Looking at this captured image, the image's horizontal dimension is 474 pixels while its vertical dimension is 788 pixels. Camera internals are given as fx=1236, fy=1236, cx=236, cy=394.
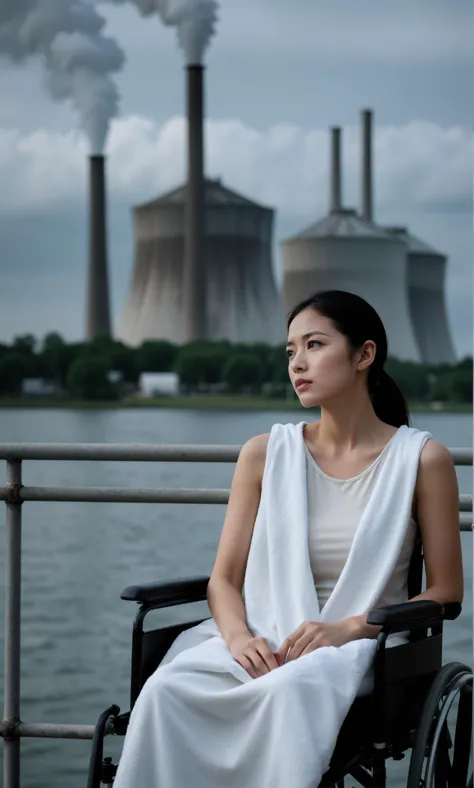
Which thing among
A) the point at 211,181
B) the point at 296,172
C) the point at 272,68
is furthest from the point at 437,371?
the point at 272,68

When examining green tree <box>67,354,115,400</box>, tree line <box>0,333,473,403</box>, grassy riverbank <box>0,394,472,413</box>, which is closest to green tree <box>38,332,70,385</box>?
tree line <box>0,333,473,403</box>

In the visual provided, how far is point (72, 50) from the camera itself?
49.5 meters

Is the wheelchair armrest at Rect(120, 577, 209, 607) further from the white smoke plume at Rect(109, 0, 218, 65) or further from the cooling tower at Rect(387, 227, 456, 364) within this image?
the white smoke plume at Rect(109, 0, 218, 65)

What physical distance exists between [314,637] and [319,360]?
418 millimetres

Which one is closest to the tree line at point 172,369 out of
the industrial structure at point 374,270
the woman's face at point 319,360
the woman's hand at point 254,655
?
the industrial structure at point 374,270

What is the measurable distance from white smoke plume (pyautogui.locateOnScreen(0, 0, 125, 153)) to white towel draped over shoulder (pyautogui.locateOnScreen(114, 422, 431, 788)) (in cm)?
4954

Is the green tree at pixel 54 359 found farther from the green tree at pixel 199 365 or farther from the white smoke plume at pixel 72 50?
the white smoke plume at pixel 72 50

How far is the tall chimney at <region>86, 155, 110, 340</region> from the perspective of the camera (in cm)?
4675

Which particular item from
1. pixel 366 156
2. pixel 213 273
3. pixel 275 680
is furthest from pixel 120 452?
pixel 366 156

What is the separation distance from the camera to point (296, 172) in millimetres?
61688

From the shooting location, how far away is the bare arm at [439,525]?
1785mm

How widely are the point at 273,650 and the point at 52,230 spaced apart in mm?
59060

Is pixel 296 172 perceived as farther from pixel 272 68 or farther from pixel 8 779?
pixel 8 779

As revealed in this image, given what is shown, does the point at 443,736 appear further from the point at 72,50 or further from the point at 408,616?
the point at 72,50
